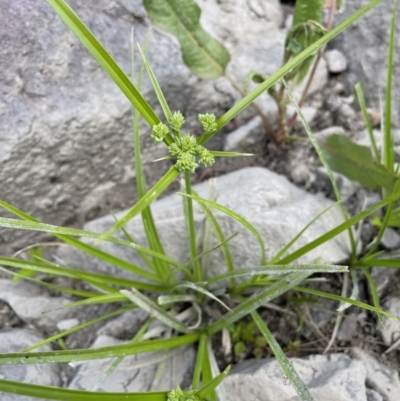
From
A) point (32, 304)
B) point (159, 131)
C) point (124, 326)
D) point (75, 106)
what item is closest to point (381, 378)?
point (124, 326)

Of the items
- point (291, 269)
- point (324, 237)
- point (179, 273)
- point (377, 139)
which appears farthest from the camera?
point (377, 139)

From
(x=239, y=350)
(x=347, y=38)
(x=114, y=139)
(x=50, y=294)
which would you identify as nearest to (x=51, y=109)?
(x=114, y=139)

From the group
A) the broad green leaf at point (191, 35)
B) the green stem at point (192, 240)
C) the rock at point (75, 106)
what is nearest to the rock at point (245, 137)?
the rock at point (75, 106)

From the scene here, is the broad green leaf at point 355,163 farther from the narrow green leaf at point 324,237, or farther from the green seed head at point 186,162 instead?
the green seed head at point 186,162

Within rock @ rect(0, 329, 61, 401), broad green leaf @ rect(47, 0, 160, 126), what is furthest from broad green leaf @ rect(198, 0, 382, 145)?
rock @ rect(0, 329, 61, 401)

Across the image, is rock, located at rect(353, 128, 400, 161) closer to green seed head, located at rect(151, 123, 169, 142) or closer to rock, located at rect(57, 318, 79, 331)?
green seed head, located at rect(151, 123, 169, 142)

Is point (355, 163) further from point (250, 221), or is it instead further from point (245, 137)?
point (245, 137)
